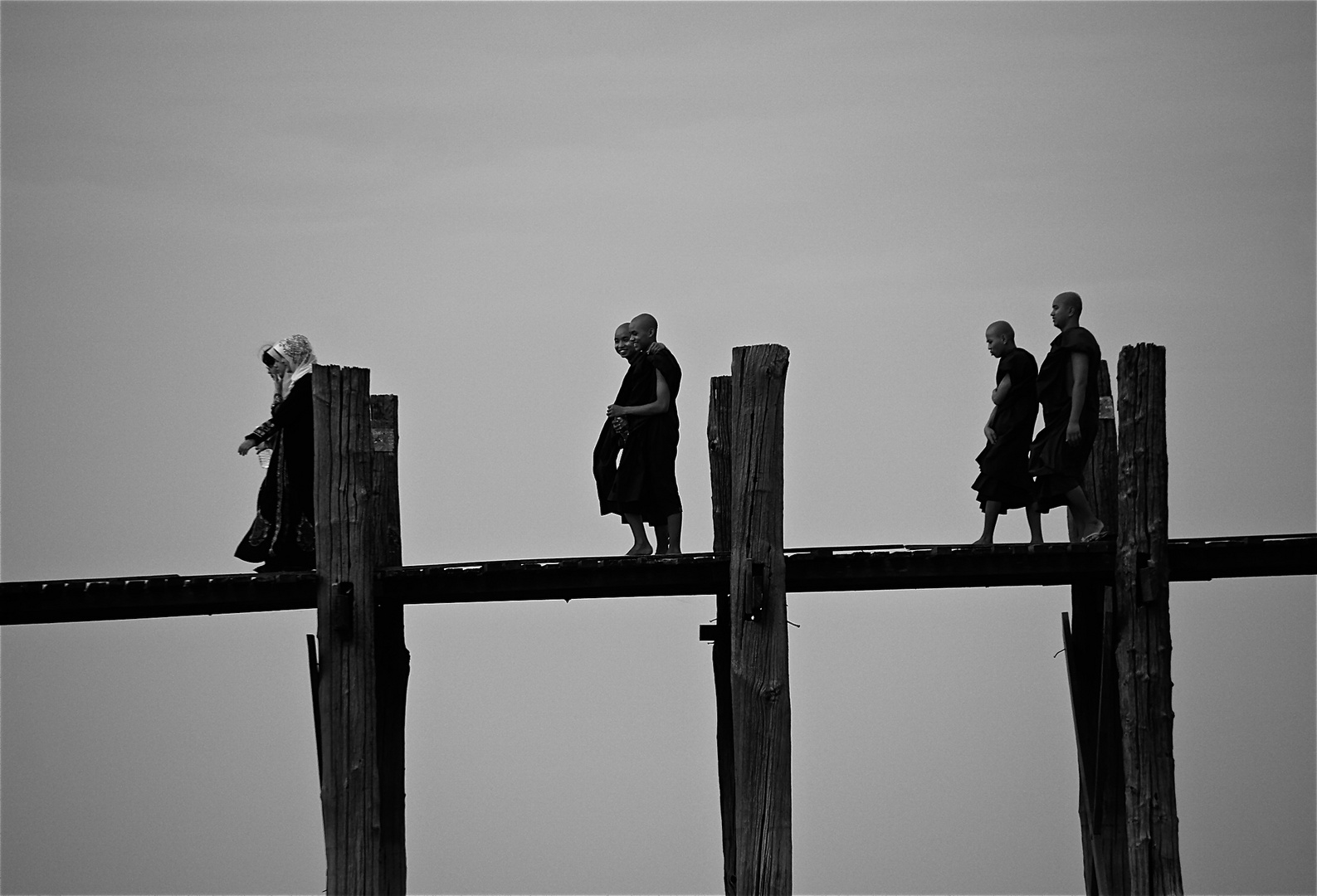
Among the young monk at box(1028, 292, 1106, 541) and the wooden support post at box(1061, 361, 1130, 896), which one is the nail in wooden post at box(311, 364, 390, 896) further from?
the wooden support post at box(1061, 361, 1130, 896)

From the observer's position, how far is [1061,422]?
929 cm

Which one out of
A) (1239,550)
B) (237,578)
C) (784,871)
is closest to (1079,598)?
(1239,550)

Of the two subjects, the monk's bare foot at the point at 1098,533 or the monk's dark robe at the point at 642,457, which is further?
the monk's dark robe at the point at 642,457

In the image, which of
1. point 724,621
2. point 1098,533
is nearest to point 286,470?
point 724,621

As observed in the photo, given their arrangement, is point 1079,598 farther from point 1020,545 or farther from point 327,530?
point 327,530

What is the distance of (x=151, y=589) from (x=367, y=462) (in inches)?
42.4

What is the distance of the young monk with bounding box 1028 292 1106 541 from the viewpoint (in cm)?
917

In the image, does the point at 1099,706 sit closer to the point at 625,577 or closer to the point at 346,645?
the point at 625,577

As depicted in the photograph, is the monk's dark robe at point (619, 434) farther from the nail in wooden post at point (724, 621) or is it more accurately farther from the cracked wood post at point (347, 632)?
the cracked wood post at point (347, 632)

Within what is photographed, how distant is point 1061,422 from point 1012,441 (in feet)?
0.83

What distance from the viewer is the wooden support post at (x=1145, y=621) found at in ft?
27.9

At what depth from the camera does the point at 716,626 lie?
30.3ft

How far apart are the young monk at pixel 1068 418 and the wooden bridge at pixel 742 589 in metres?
0.24

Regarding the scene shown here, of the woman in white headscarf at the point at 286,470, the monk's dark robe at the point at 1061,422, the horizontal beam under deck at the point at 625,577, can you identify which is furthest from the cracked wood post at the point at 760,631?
the woman in white headscarf at the point at 286,470
